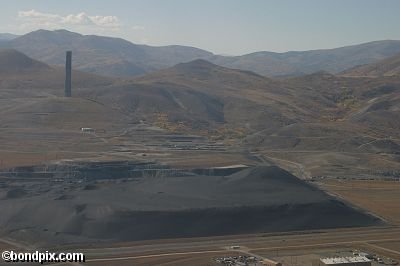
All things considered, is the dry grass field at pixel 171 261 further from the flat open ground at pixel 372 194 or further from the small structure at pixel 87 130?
the small structure at pixel 87 130

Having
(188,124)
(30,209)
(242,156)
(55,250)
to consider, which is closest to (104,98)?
(188,124)

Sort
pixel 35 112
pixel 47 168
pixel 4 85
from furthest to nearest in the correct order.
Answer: pixel 4 85 → pixel 35 112 → pixel 47 168

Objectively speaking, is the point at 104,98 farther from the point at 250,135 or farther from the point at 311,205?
the point at 311,205

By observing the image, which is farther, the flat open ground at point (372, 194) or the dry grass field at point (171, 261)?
the flat open ground at point (372, 194)

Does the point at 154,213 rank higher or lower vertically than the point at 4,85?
lower

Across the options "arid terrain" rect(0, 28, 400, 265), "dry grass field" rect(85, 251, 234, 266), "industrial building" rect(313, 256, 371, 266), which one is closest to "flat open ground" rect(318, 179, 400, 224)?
"arid terrain" rect(0, 28, 400, 265)

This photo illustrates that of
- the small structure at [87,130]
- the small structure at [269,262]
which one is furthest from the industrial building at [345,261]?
the small structure at [87,130]
